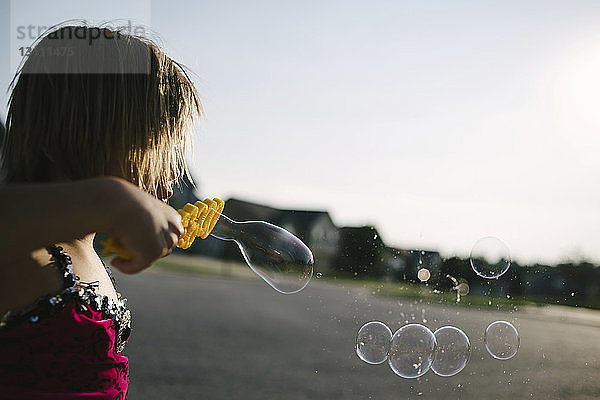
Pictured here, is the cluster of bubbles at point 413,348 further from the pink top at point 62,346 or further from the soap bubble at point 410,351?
the pink top at point 62,346

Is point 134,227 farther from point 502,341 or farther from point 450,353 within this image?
point 502,341

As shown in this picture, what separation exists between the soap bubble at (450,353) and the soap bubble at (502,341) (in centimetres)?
38

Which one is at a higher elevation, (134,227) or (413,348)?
(134,227)

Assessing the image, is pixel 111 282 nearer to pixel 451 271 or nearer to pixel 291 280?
pixel 291 280

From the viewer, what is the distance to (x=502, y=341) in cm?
389

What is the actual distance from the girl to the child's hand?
125mm

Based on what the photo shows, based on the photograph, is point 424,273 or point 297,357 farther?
point 424,273

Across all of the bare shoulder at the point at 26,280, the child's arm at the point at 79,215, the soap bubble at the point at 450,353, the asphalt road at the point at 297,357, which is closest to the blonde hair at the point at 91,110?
the bare shoulder at the point at 26,280

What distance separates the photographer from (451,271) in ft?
28.3

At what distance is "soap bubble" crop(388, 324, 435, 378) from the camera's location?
135 inches

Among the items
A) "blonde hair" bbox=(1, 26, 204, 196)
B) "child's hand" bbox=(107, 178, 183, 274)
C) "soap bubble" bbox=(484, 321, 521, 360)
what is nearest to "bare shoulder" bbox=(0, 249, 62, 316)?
"blonde hair" bbox=(1, 26, 204, 196)

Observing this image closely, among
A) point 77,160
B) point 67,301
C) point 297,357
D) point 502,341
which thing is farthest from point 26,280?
point 297,357

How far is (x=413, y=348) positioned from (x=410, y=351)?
21 mm

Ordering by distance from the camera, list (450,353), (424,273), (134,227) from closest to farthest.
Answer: (134,227), (450,353), (424,273)
